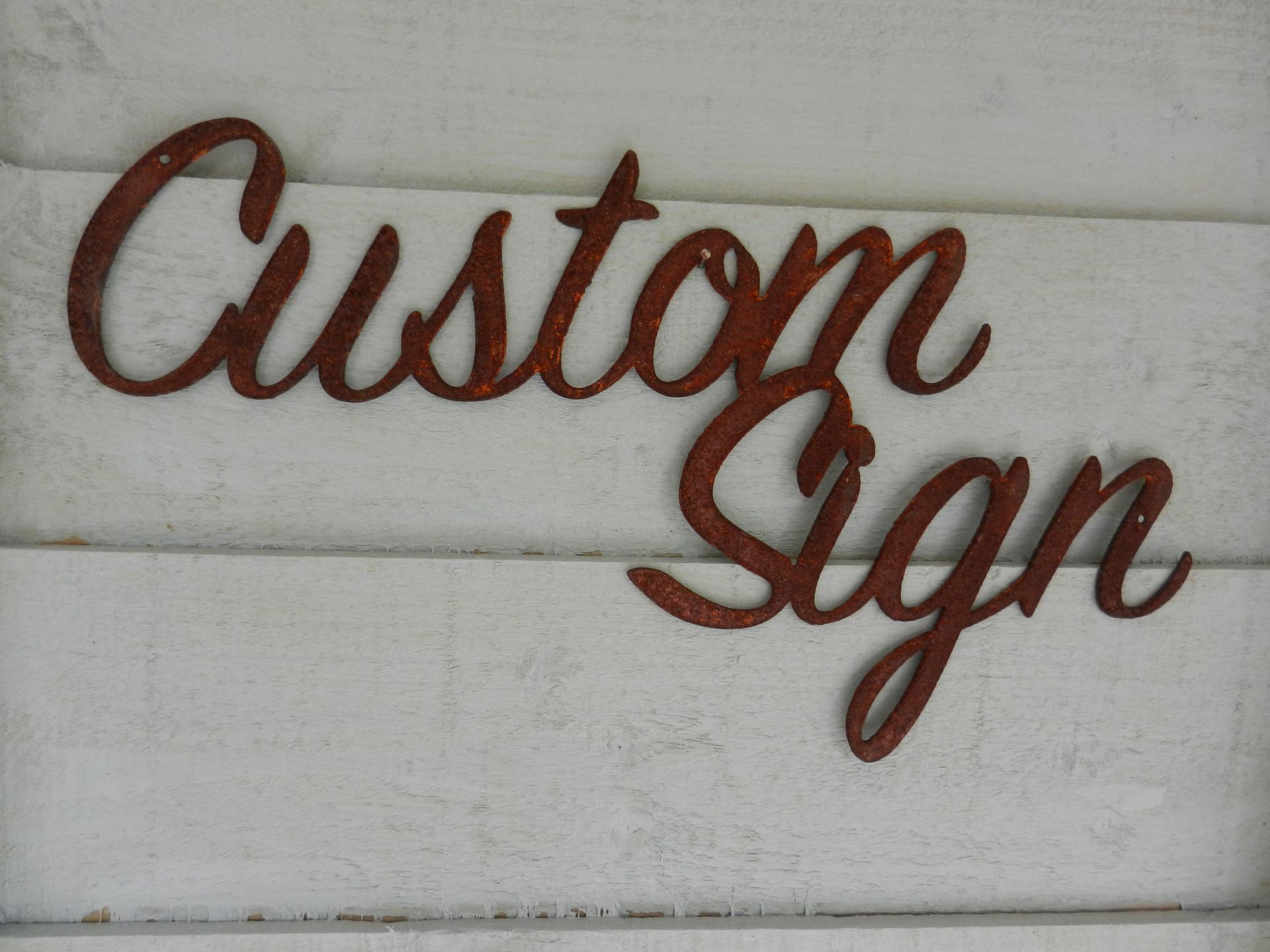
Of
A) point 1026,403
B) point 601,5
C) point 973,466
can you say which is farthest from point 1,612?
point 1026,403

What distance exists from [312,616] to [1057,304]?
100 centimetres

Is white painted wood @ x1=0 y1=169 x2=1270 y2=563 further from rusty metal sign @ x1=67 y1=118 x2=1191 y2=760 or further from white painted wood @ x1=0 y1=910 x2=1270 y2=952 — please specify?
white painted wood @ x1=0 y1=910 x2=1270 y2=952

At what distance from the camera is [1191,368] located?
3.69 ft

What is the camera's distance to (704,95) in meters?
1.07

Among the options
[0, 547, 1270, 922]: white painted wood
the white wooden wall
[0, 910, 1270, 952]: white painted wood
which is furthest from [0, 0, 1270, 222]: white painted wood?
[0, 910, 1270, 952]: white painted wood

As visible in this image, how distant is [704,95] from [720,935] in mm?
1043

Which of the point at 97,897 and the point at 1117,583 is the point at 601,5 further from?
the point at 97,897

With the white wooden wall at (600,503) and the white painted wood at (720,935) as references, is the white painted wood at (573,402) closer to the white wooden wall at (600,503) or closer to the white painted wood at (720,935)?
the white wooden wall at (600,503)

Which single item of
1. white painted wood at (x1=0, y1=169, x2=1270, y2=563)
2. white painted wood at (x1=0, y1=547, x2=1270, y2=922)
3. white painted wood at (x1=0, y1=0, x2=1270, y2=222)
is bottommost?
white painted wood at (x1=0, y1=547, x2=1270, y2=922)

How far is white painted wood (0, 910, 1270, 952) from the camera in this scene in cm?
104


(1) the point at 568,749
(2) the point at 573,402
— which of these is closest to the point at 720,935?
(1) the point at 568,749

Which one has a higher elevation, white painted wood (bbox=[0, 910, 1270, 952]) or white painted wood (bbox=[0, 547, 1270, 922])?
white painted wood (bbox=[0, 547, 1270, 922])

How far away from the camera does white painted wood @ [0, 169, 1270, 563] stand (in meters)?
1.01

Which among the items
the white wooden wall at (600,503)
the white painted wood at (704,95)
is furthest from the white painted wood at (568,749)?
the white painted wood at (704,95)
